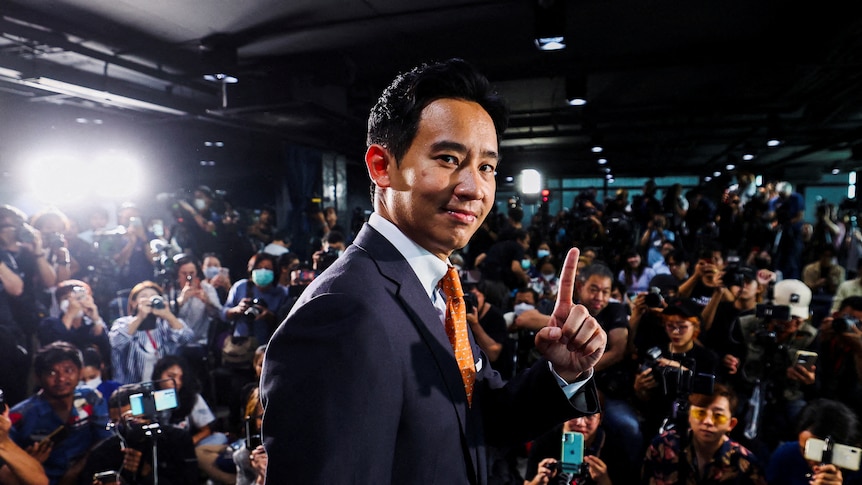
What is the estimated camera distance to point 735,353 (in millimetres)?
3914

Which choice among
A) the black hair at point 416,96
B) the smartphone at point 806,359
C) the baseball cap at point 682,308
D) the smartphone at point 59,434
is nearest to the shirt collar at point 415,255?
the black hair at point 416,96

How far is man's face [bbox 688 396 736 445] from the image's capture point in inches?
109

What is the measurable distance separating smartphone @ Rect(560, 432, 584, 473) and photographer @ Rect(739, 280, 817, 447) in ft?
4.75

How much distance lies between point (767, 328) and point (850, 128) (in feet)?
33.1

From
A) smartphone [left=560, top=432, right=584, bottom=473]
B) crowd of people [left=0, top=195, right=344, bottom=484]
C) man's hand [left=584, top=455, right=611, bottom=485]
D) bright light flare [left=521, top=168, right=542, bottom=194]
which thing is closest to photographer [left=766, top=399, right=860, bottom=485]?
man's hand [left=584, top=455, right=611, bottom=485]

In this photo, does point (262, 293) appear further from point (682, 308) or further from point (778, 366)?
point (778, 366)

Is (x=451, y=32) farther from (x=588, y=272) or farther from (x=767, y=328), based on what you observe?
(x=767, y=328)

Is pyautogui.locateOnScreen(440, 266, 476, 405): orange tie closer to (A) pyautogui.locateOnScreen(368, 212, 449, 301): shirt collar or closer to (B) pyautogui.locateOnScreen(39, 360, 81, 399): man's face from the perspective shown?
(A) pyautogui.locateOnScreen(368, 212, 449, 301): shirt collar

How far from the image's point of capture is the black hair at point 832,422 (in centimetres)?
268

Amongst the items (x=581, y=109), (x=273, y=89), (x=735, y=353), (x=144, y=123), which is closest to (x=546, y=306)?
(x=735, y=353)

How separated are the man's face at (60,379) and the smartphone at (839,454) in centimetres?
417

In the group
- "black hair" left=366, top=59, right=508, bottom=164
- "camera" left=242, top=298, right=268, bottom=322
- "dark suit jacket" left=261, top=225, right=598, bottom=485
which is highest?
"black hair" left=366, top=59, right=508, bottom=164

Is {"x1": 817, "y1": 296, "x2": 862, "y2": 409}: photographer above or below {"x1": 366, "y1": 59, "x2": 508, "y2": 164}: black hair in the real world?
below

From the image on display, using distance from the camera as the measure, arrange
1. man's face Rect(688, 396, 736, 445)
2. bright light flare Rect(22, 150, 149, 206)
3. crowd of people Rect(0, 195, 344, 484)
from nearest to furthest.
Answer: man's face Rect(688, 396, 736, 445)
crowd of people Rect(0, 195, 344, 484)
bright light flare Rect(22, 150, 149, 206)
